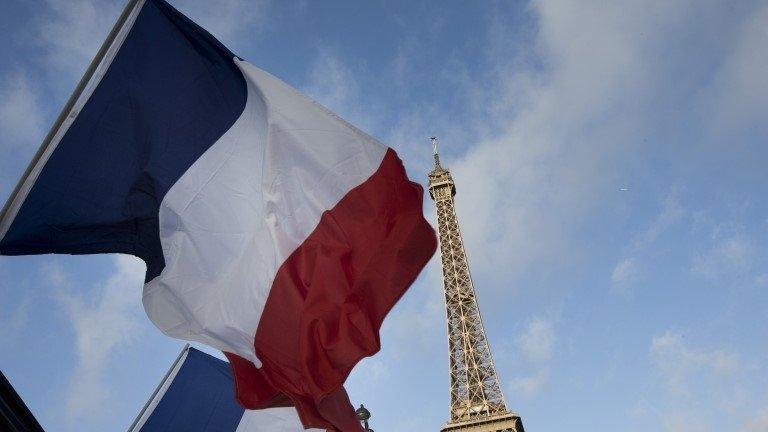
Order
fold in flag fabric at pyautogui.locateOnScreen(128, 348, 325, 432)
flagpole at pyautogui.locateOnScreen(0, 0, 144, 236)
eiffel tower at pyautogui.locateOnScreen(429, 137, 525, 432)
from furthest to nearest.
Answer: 1. eiffel tower at pyautogui.locateOnScreen(429, 137, 525, 432)
2. fold in flag fabric at pyautogui.locateOnScreen(128, 348, 325, 432)
3. flagpole at pyautogui.locateOnScreen(0, 0, 144, 236)

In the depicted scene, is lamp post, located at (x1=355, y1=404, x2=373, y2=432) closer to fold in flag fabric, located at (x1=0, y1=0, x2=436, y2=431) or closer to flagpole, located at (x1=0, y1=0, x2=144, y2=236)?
fold in flag fabric, located at (x1=0, y1=0, x2=436, y2=431)

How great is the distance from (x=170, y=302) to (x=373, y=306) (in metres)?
1.81

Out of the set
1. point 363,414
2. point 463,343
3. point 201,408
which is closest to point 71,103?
point 201,408

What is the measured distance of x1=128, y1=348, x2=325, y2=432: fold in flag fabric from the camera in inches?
324

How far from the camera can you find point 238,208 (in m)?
6.11

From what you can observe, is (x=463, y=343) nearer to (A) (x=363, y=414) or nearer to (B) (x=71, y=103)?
(A) (x=363, y=414)

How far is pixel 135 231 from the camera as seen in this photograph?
591cm

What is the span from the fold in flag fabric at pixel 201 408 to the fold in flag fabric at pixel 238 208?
2.48m

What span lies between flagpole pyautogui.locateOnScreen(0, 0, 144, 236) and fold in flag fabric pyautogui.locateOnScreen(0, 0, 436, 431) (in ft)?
0.18

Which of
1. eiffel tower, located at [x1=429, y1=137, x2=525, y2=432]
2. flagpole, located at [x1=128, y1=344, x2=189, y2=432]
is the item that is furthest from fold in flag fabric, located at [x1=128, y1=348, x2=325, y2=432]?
eiffel tower, located at [x1=429, y1=137, x2=525, y2=432]

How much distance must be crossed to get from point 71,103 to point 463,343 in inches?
2165

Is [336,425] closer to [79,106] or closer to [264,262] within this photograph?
[264,262]

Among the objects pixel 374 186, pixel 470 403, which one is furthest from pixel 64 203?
pixel 470 403

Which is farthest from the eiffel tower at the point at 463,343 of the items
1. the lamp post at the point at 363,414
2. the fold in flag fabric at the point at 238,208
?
the fold in flag fabric at the point at 238,208
